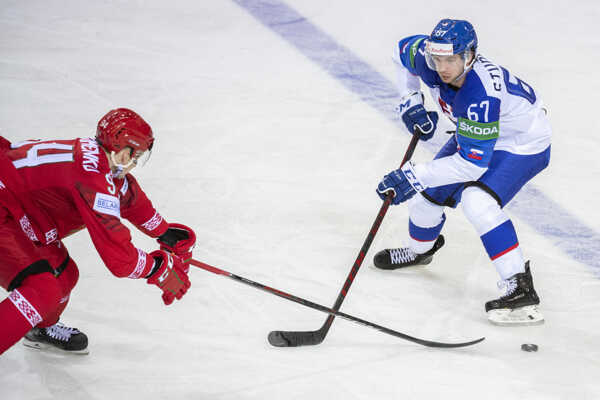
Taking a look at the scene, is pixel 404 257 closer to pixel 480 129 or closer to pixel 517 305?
pixel 517 305

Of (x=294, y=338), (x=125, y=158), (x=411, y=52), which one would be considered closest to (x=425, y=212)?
(x=411, y=52)

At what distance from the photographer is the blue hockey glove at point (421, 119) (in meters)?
3.02

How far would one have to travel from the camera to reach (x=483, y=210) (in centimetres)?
273

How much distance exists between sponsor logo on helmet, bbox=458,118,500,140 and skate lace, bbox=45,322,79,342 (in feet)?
4.86

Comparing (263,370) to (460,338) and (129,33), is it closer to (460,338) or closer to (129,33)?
(460,338)

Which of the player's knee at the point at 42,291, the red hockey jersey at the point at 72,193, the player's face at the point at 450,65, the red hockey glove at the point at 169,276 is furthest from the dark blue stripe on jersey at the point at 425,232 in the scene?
the player's knee at the point at 42,291

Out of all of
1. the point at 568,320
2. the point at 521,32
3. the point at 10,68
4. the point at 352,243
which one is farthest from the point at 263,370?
the point at 521,32

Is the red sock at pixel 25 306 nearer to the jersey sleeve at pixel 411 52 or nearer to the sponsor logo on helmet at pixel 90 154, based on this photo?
the sponsor logo on helmet at pixel 90 154

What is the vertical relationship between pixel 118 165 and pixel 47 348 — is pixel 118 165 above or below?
above

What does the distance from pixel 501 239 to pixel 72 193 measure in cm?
147

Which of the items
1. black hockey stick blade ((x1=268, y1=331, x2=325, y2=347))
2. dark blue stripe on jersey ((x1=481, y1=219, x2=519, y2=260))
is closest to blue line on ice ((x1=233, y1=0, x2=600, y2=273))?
dark blue stripe on jersey ((x1=481, y1=219, x2=519, y2=260))

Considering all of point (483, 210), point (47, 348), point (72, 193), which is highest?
point (72, 193)

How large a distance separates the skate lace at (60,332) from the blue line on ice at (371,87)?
6.55ft

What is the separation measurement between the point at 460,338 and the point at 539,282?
52cm
